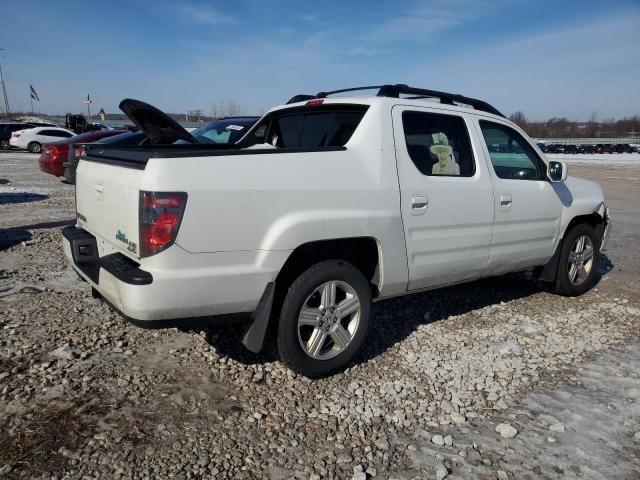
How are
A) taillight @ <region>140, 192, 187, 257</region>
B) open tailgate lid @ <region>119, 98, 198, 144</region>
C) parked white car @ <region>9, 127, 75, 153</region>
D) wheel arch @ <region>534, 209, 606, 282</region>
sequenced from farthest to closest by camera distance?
parked white car @ <region>9, 127, 75, 153</region> < wheel arch @ <region>534, 209, 606, 282</region> < open tailgate lid @ <region>119, 98, 198, 144</region> < taillight @ <region>140, 192, 187, 257</region>

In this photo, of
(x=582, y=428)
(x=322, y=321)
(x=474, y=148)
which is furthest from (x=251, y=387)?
(x=474, y=148)

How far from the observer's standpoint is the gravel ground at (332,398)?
262 centimetres

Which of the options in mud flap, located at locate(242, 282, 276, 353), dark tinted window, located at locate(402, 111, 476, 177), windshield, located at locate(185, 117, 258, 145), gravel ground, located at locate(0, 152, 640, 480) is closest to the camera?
gravel ground, located at locate(0, 152, 640, 480)

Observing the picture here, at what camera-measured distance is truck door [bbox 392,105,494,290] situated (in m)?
3.69

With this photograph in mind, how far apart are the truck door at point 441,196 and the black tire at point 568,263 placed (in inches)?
54.8

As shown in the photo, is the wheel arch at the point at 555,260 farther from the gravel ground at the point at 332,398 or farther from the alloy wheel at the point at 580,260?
the gravel ground at the point at 332,398

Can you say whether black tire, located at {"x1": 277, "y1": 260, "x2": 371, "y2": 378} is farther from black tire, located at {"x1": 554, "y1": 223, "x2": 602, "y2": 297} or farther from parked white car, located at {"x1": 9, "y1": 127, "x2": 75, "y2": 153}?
parked white car, located at {"x1": 9, "y1": 127, "x2": 75, "y2": 153}

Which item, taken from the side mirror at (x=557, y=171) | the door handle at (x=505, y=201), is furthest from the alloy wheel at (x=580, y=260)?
the door handle at (x=505, y=201)

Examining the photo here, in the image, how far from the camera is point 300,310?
328 cm

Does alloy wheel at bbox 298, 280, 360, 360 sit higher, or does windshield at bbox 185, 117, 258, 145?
windshield at bbox 185, 117, 258, 145

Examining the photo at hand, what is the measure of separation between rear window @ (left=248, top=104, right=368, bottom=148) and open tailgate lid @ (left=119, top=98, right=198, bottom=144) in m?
0.93

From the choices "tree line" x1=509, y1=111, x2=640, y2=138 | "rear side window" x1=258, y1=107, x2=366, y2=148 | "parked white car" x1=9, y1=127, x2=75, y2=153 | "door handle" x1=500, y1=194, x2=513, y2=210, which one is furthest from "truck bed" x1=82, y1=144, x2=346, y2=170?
"tree line" x1=509, y1=111, x2=640, y2=138

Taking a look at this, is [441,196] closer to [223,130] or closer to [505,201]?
[505,201]

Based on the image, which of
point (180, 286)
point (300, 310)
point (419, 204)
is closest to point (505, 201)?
point (419, 204)
